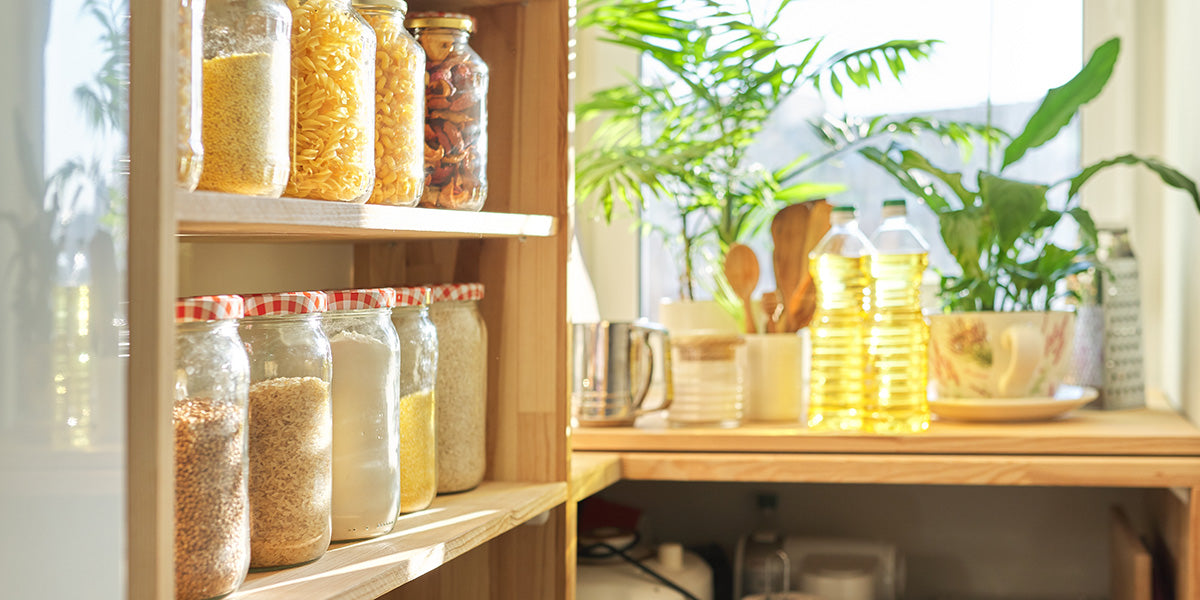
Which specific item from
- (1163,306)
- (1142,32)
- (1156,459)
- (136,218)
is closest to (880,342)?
(1156,459)

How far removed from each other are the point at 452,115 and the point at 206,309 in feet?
1.21

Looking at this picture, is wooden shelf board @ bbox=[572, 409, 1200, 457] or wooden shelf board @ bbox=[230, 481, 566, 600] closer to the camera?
wooden shelf board @ bbox=[230, 481, 566, 600]

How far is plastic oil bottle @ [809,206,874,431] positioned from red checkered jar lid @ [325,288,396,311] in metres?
0.70

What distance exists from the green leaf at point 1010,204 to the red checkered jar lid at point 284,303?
92 cm

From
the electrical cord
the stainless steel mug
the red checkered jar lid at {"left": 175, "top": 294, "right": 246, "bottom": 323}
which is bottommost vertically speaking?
the electrical cord

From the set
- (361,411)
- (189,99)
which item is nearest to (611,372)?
(361,411)

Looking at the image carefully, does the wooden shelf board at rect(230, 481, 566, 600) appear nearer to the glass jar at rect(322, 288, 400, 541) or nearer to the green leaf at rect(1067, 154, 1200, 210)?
the glass jar at rect(322, 288, 400, 541)

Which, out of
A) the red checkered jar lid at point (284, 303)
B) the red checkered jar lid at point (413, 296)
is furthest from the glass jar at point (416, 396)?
the red checkered jar lid at point (284, 303)

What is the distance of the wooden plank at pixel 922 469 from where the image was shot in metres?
1.22

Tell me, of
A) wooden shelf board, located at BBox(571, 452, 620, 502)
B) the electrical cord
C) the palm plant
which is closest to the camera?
wooden shelf board, located at BBox(571, 452, 620, 502)

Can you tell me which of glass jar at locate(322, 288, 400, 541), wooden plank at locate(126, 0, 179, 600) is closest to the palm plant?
glass jar at locate(322, 288, 400, 541)

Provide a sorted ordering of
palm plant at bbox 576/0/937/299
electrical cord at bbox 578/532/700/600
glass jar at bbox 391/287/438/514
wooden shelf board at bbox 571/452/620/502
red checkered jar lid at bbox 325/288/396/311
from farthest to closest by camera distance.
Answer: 1. palm plant at bbox 576/0/937/299
2. electrical cord at bbox 578/532/700/600
3. wooden shelf board at bbox 571/452/620/502
4. glass jar at bbox 391/287/438/514
5. red checkered jar lid at bbox 325/288/396/311

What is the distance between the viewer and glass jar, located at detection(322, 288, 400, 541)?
818 mm

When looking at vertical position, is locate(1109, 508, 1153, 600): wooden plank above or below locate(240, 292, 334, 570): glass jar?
below
